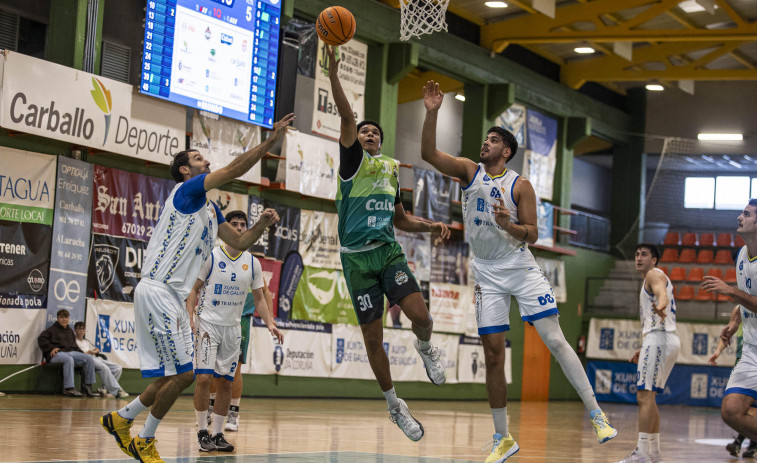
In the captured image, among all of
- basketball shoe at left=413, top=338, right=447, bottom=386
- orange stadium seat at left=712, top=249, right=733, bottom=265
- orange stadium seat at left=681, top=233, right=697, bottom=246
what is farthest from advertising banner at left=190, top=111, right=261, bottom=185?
orange stadium seat at left=681, top=233, right=697, bottom=246

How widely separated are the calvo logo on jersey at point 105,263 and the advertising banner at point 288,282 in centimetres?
372

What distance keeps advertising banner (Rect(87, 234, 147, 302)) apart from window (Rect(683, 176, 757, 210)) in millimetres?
19100

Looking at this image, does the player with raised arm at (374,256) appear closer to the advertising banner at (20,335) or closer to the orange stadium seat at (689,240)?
the advertising banner at (20,335)

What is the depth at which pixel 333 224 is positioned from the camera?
773 inches

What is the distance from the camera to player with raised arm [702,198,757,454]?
7828 mm

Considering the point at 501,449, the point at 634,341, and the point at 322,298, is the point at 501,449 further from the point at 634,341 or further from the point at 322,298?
the point at 634,341

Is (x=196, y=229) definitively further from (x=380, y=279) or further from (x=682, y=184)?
(x=682, y=184)

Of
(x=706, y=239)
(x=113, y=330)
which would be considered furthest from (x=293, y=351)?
(x=706, y=239)

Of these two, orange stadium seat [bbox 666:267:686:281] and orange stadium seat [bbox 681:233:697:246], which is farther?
orange stadium seat [bbox 681:233:697:246]

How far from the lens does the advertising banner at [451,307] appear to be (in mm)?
21969

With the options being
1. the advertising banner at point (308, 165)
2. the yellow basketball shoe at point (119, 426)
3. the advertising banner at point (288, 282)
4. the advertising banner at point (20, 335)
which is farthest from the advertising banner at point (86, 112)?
the yellow basketball shoe at point (119, 426)

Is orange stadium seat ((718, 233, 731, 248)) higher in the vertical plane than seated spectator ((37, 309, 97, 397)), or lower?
higher

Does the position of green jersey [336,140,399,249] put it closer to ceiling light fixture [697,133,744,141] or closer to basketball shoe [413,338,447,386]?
basketball shoe [413,338,447,386]

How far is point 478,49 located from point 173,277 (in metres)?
17.9
